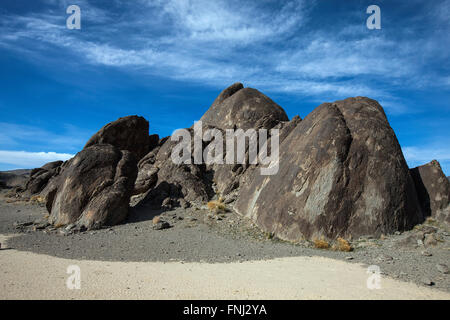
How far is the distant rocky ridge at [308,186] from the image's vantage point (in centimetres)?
1313

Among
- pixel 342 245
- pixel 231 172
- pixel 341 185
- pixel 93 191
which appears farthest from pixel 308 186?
pixel 93 191

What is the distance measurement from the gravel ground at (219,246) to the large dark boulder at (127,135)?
12.1 m

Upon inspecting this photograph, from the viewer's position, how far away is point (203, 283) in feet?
27.8

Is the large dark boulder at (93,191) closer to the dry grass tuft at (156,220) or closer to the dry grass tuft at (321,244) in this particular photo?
the dry grass tuft at (156,220)

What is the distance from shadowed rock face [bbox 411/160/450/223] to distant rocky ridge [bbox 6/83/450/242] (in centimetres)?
4

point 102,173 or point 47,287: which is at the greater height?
A: point 102,173

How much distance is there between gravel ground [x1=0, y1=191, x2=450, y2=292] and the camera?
10.5 m

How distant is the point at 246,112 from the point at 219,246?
13738mm

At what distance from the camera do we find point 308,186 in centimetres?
1366

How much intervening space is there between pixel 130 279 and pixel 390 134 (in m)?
13.2

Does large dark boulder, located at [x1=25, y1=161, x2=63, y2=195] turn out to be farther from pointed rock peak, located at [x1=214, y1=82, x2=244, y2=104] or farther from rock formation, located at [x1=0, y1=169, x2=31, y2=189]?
pointed rock peak, located at [x1=214, y1=82, x2=244, y2=104]
